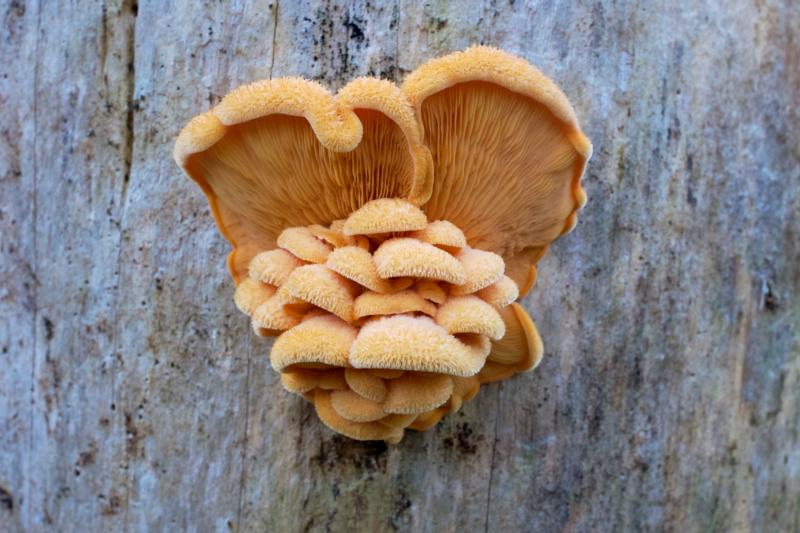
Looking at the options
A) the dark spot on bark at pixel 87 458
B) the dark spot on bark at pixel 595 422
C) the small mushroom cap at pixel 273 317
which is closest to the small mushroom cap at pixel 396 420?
the small mushroom cap at pixel 273 317

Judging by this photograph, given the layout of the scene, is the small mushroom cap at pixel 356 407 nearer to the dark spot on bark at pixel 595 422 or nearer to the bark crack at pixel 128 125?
the dark spot on bark at pixel 595 422

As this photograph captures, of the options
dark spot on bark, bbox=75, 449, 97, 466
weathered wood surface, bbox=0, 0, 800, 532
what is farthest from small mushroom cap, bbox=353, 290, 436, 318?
dark spot on bark, bbox=75, 449, 97, 466

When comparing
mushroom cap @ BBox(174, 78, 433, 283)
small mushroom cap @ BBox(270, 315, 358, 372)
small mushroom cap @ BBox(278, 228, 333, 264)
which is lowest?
small mushroom cap @ BBox(270, 315, 358, 372)

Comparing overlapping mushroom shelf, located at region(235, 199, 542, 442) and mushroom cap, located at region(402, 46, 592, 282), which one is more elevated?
mushroom cap, located at region(402, 46, 592, 282)

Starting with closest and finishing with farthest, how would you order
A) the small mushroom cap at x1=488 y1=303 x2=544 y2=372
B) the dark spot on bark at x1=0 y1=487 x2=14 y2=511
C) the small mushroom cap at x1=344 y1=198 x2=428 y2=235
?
the small mushroom cap at x1=344 y1=198 x2=428 y2=235, the small mushroom cap at x1=488 y1=303 x2=544 y2=372, the dark spot on bark at x1=0 y1=487 x2=14 y2=511

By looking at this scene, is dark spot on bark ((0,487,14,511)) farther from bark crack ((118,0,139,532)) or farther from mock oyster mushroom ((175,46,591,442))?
mock oyster mushroom ((175,46,591,442))

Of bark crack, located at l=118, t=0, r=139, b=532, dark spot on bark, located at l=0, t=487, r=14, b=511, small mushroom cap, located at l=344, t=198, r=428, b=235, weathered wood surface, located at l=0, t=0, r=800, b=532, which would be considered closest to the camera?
small mushroom cap, located at l=344, t=198, r=428, b=235

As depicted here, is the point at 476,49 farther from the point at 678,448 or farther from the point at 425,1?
the point at 678,448
